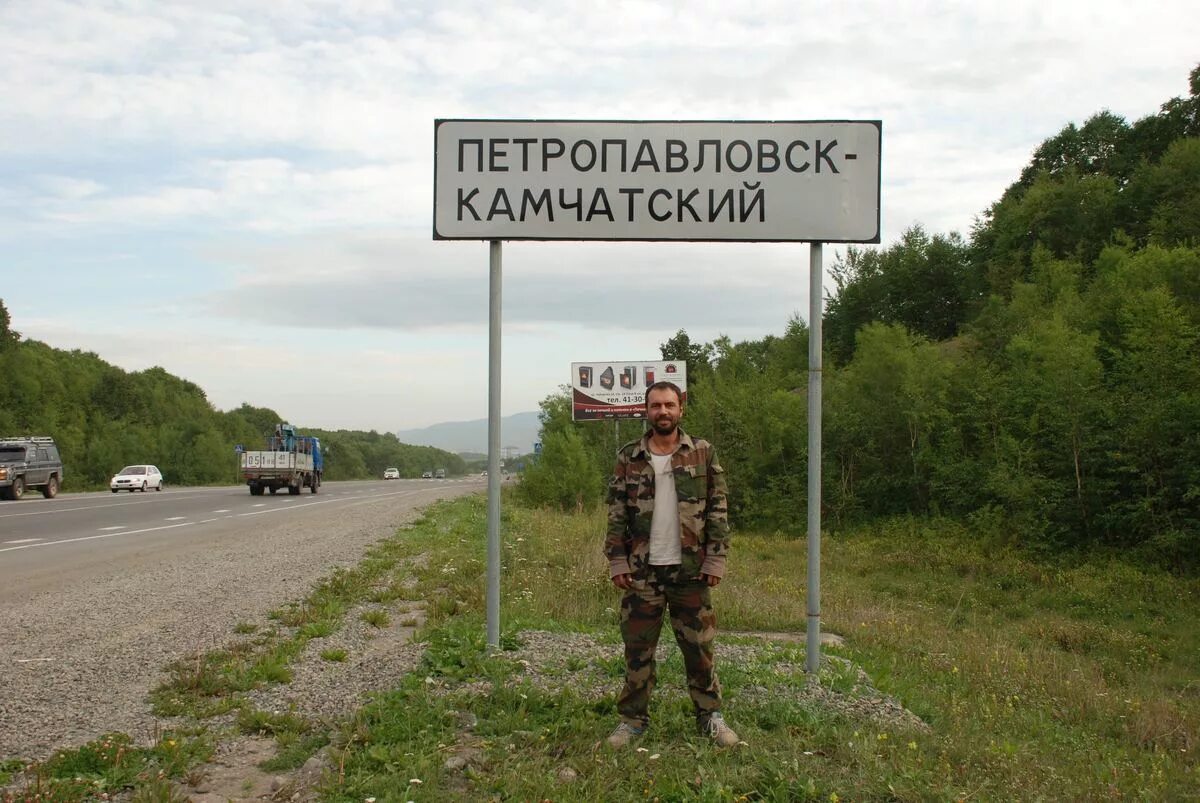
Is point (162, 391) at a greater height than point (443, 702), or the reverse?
point (162, 391)

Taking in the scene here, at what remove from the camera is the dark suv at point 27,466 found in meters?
32.5

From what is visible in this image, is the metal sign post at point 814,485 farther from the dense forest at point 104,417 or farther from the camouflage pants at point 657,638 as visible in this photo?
the dense forest at point 104,417

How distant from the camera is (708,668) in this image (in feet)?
16.1

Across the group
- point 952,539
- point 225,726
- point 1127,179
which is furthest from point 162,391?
point 225,726

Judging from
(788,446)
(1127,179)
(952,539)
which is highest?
(1127,179)

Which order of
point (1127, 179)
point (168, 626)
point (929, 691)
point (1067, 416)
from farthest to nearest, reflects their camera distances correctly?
point (1127, 179) → point (1067, 416) → point (168, 626) → point (929, 691)

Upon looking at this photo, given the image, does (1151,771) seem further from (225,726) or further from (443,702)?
(225,726)

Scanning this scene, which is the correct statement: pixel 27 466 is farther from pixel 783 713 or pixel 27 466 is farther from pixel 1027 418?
pixel 783 713

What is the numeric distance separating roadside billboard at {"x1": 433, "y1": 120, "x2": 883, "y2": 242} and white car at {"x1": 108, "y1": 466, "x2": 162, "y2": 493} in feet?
149

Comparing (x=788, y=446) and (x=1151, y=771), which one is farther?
(x=788, y=446)

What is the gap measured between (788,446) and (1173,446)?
537 inches

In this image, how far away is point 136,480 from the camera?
47.5m

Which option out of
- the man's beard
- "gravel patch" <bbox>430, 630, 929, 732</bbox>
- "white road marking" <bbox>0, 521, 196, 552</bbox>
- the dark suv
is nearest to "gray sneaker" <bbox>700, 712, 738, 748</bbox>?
"gravel patch" <bbox>430, 630, 929, 732</bbox>

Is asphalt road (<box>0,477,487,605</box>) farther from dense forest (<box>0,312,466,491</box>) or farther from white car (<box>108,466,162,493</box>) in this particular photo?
dense forest (<box>0,312,466,491</box>)
